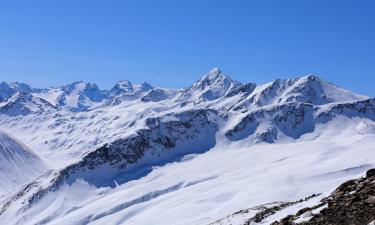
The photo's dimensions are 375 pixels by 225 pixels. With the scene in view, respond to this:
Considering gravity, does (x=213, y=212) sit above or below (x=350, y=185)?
below

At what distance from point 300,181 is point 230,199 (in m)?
19.7

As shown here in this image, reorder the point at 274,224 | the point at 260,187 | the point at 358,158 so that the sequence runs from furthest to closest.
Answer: the point at 358,158 < the point at 260,187 < the point at 274,224

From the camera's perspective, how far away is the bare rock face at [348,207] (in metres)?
20.5

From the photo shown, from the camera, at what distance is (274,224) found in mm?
24906

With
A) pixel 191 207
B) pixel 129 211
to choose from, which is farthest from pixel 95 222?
pixel 191 207

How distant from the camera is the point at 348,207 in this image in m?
21.7

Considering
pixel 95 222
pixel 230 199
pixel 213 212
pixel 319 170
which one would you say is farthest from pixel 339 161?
pixel 95 222

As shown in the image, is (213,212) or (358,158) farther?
(358,158)

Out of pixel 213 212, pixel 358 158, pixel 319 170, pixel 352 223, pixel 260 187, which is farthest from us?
pixel 358 158

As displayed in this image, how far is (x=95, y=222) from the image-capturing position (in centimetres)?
19638

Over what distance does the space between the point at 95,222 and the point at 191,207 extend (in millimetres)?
45943

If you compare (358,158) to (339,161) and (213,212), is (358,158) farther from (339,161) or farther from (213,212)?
(213,212)

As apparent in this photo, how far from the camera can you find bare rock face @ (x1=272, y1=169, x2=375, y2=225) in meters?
20.5

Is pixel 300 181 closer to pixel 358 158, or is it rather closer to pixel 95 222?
pixel 358 158
